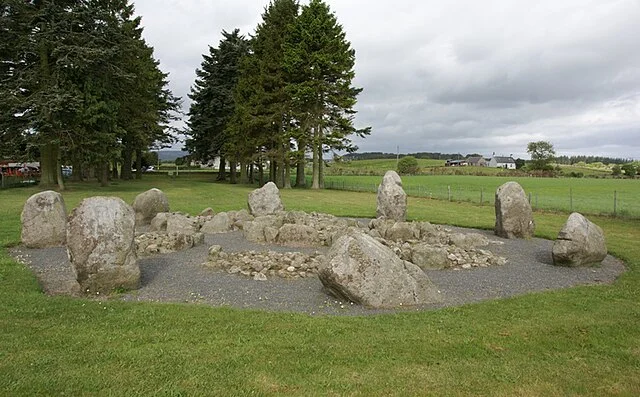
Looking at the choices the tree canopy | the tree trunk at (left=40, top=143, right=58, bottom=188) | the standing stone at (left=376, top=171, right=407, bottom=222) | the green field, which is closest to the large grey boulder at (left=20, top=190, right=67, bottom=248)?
the standing stone at (left=376, top=171, right=407, bottom=222)

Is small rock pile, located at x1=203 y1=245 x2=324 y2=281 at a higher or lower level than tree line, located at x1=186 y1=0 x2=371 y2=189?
lower

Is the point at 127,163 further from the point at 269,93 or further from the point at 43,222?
the point at 43,222

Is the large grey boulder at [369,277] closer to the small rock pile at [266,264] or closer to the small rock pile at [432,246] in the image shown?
the small rock pile at [266,264]

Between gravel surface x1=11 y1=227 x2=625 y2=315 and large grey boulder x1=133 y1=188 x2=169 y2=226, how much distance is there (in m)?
4.91

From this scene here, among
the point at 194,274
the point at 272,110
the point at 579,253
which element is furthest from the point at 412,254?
the point at 272,110

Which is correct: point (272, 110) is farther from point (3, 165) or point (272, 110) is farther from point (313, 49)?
point (3, 165)

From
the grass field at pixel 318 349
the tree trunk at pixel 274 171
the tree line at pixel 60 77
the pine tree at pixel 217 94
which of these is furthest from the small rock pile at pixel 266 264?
the pine tree at pixel 217 94

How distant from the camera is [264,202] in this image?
18672 millimetres

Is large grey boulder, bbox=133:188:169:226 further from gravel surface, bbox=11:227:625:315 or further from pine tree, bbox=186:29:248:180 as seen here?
pine tree, bbox=186:29:248:180

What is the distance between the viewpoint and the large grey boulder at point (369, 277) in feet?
26.4

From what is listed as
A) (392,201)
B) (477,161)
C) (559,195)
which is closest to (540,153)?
(477,161)

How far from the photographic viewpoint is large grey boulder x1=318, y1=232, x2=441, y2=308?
8.05 m

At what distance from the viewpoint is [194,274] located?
10.3 meters

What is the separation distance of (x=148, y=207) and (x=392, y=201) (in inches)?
411
